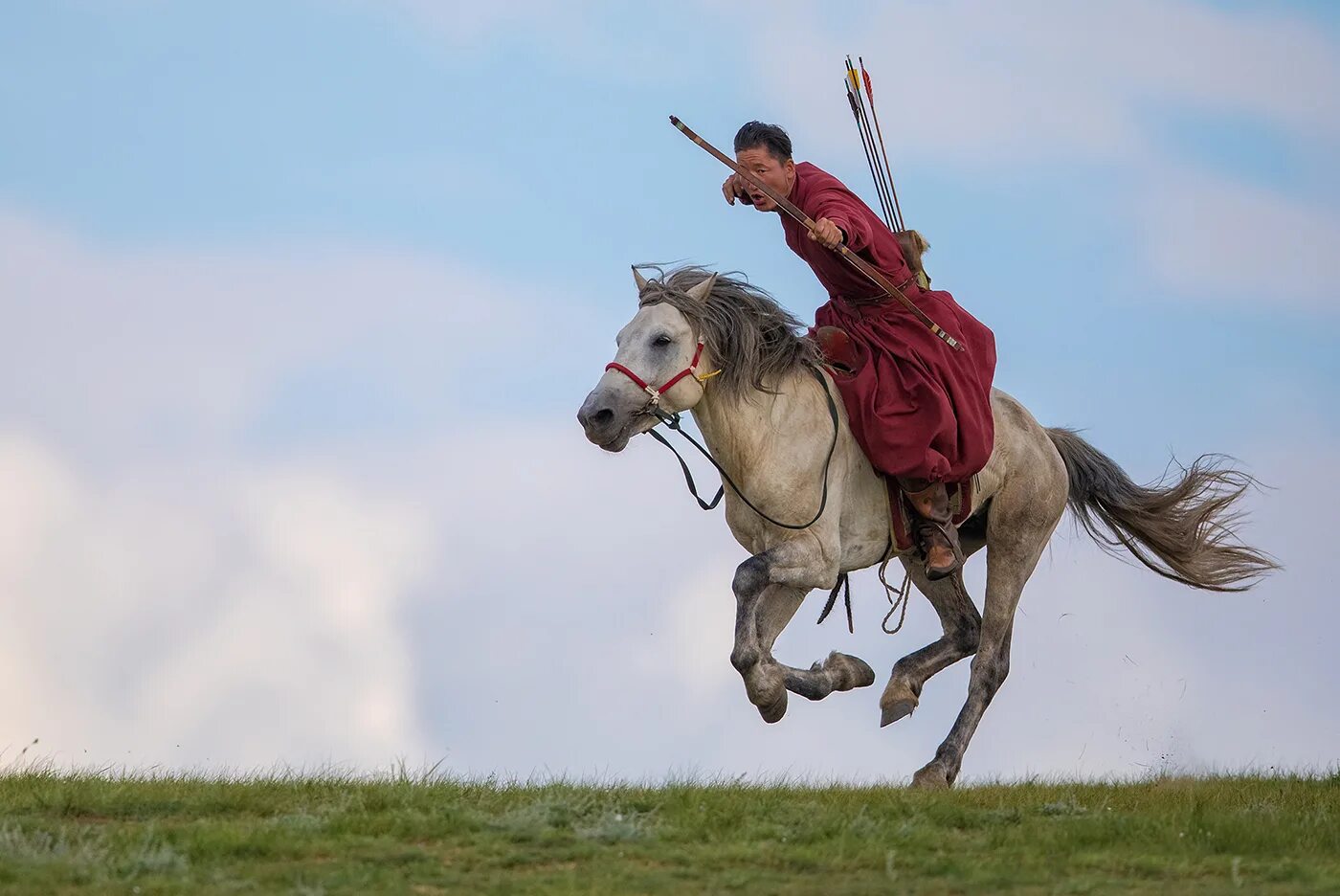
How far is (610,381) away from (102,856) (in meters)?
3.42

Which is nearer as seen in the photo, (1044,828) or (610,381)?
Answer: (1044,828)

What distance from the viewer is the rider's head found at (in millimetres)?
9625

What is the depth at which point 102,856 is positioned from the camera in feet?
22.3

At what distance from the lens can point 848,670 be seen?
9734 mm

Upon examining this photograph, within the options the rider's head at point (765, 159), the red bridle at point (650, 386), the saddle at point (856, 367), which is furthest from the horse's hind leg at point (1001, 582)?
the red bridle at point (650, 386)

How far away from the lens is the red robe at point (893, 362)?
970cm

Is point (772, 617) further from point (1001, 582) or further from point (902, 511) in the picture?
point (1001, 582)

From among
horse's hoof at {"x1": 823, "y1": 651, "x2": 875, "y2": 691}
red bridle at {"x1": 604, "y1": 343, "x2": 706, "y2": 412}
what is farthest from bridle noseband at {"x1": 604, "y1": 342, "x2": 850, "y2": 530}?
horse's hoof at {"x1": 823, "y1": 651, "x2": 875, "y2": 691}

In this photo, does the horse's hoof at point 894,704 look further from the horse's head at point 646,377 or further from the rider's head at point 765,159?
the rider's head at point 765,159

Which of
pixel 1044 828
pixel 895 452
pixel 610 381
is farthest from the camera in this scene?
pixel 895 452

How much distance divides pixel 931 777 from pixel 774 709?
4.62ft

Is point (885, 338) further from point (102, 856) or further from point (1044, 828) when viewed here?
point (102, 856)

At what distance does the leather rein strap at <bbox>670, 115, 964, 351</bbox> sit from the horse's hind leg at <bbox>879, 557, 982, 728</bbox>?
5.13ft

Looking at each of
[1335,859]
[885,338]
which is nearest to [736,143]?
[885,338]
